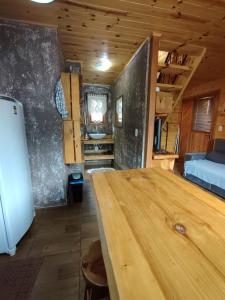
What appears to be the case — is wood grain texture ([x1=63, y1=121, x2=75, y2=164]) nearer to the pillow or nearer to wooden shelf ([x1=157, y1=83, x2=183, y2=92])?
wooden shelf ([x1=157, y1=83, x2=183, y2=92])

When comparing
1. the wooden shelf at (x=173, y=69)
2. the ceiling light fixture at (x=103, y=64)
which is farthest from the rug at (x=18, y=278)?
the ceiling light fixture at (x=103, y=64)

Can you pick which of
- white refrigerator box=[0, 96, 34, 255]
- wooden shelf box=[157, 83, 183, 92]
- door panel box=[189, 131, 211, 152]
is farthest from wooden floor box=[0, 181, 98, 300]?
door panel box=[189, 131, 211, 152]

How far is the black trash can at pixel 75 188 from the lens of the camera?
8.13 feet

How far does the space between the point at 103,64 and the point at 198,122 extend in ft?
11.1

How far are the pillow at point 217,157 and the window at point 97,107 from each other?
9.97 ft

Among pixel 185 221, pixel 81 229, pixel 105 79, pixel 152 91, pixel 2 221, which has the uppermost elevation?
pixel 105 79

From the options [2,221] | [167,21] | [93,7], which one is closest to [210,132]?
[167,21]

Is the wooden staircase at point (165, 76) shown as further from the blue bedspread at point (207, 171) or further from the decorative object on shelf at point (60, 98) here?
the decorative object on shelf at point (60, 98)

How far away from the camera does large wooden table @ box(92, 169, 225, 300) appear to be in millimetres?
370

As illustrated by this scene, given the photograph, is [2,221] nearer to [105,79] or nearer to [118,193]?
[118,193]

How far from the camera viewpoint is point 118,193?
0.83m

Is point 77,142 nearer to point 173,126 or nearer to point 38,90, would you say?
point 38,90

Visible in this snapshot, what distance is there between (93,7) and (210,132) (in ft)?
13.2

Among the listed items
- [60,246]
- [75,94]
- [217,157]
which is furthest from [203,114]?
[60,246]
